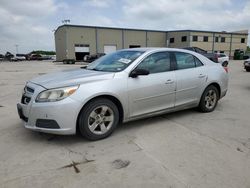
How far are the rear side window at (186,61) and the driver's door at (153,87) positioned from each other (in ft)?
0.87

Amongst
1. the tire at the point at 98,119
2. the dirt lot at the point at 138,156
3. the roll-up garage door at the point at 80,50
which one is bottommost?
the dirt lot at the point at 138,156

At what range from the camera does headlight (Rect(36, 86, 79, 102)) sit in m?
3.38

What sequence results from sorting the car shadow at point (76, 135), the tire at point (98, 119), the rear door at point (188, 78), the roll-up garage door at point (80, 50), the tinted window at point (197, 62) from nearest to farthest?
1. the tire at point (98, 119)
2. the car shadow at point (76, 135)
3. the rear door at point (188, 78)
4. the tinted window at point (197, 62)
5. the roll-up garage door at point (80, 50)

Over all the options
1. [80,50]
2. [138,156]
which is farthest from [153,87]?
[80,50]

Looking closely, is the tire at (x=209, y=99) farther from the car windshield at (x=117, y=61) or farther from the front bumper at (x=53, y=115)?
the front bumper at (x=53, y=115)

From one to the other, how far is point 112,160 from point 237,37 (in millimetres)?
56665

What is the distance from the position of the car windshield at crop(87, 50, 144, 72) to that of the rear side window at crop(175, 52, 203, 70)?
2.84ft

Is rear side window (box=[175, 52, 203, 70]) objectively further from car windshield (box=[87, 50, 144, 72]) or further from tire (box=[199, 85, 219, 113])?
car windshield (box=[87, 50, 144, 72])

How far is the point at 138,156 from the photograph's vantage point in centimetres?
318

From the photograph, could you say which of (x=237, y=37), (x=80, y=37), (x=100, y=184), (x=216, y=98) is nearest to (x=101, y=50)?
(x=80, y=37)

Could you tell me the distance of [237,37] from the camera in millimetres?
51344

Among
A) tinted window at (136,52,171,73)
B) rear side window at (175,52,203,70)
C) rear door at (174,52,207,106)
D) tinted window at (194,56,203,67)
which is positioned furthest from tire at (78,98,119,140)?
tinted window at (194,56,203,67)

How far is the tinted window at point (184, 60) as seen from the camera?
4.68 meters

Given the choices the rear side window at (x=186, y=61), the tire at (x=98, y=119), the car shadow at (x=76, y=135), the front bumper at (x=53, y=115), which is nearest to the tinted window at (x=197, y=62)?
the rear side window at (x=186, y=61)
